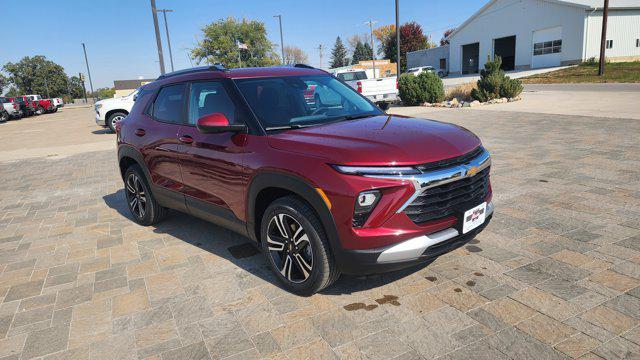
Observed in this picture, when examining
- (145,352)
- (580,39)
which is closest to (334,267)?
(145,352)

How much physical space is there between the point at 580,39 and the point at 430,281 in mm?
41112

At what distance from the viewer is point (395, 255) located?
2.87m

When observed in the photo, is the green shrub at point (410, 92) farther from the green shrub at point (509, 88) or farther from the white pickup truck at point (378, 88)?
the green shrub at point (509, 88)

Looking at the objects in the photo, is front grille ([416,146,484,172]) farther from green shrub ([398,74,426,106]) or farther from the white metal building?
the white metal building

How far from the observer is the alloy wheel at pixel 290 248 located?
3.27 meters

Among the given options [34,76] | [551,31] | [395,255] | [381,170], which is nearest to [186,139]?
[381,170]

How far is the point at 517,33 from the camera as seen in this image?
43094 mm

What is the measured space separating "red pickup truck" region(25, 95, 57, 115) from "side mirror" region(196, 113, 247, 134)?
40.0 meters

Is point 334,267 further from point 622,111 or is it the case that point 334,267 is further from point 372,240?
point 622,111

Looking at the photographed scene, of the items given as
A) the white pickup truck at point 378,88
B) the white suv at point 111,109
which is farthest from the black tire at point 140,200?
the white pickup truck at point 378,88

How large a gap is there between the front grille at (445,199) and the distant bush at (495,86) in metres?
16.3

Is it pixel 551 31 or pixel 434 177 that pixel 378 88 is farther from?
pixel 551 31

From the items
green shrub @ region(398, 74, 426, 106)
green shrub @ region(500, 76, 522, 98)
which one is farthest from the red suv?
green shrub @ region(398, 74, 426, 106)

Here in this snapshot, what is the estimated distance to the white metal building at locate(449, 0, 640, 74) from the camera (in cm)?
3675
